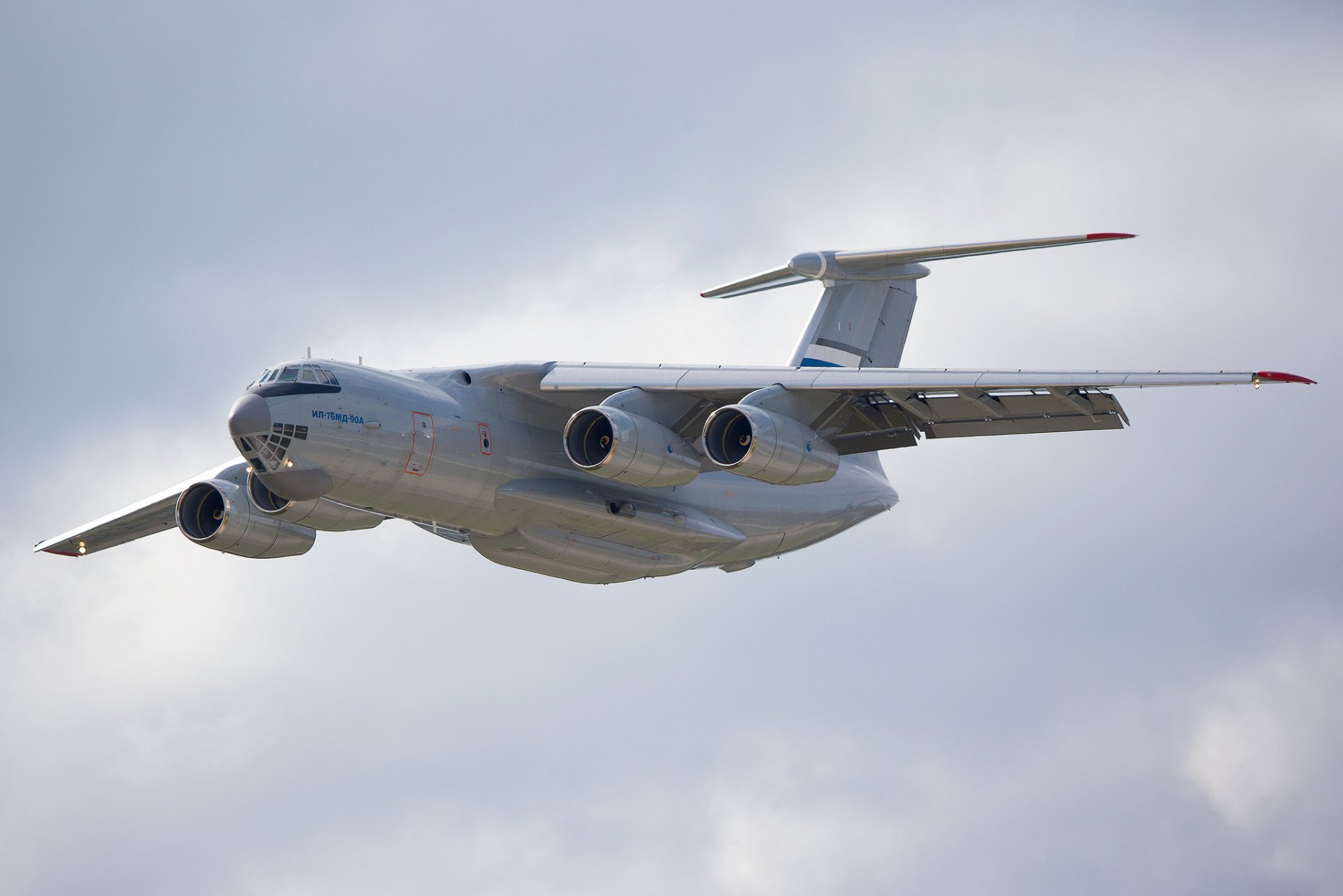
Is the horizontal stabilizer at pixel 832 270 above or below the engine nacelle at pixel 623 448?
above

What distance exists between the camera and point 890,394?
15.9 meters

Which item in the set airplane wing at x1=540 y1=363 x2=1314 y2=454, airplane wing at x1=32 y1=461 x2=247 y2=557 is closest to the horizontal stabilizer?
airplane wing at x1=540 y1=363 x2=1314 y2=454

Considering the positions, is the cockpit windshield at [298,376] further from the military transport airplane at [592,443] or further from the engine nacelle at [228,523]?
the engine nacelle at [228,523]

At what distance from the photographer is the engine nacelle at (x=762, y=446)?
15.4 m

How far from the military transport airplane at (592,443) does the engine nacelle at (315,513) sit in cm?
3

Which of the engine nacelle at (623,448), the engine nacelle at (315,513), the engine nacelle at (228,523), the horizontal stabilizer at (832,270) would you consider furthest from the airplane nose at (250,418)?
the horizontal stabilizer at (832,270)

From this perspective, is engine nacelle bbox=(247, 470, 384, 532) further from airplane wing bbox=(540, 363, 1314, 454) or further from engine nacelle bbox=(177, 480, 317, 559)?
airplane wing bbox=(540, 363, 1314, 454)

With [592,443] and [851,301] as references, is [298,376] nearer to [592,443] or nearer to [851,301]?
[592,443]

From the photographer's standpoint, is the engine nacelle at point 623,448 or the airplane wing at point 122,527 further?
the airplane wing at point 122,527

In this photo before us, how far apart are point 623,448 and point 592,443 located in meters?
0.49

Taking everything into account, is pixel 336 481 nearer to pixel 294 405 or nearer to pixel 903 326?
pixel 294 405

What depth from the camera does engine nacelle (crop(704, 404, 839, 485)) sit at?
50.7ft

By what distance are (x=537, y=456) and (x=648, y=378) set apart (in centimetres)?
134

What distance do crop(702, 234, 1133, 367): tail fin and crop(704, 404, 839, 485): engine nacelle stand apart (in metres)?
3.74
